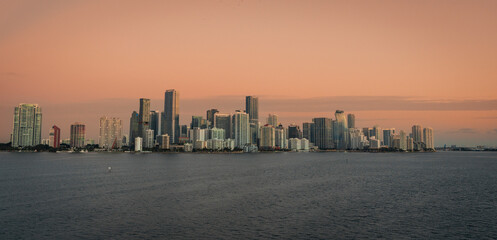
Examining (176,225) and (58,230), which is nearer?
(58,230)

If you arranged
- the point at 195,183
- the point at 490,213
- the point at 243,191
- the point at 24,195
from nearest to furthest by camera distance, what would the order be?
1. the point at 490,213
2. the point at 24,195
3. the point at 243,191
4. the point at 195,183

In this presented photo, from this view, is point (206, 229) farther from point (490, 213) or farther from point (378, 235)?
point (490, 213)

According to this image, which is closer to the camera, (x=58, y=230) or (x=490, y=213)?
(x=58, y=230)

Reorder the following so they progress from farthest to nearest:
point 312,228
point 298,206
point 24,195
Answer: point 24,195 → point 298,206 → point 312,228

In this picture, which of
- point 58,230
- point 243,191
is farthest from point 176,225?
point 243,191

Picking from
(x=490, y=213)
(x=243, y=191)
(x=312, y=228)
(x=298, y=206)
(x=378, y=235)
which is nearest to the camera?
(x=378, y=235)

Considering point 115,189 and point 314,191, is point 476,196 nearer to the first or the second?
point 314,191

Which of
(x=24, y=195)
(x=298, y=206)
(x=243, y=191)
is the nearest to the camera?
(x=298, y=206)

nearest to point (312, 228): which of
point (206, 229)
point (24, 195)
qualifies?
point (206, 229)
